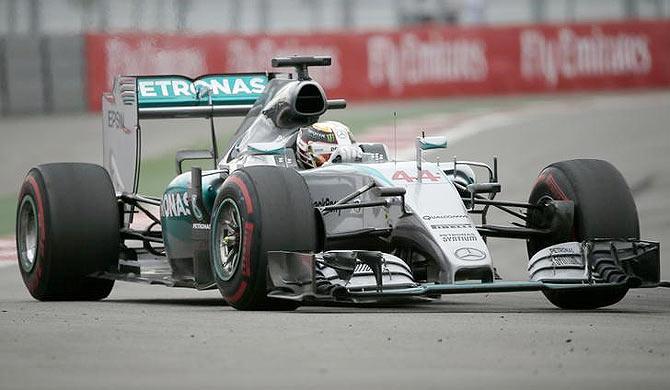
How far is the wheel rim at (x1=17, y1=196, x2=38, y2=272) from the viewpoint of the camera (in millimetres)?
13078

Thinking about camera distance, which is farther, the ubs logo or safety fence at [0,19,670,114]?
safety fence at [0,19,670,114]

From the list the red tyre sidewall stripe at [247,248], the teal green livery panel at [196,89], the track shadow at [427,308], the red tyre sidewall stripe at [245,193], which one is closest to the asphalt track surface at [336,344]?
the track shadow at [427,308]

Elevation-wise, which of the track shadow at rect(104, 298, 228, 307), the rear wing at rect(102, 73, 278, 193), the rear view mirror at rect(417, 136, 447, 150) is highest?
the rear wing at rect(102, 73, 278, 193)

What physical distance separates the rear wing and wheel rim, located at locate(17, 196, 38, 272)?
0.91m

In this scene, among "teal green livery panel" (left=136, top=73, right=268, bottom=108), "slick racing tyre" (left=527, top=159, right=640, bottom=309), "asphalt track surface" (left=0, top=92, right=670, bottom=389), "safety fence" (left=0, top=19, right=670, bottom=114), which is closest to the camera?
"asphalt track surface" (left=0, top=92, right=670, bottom=389)

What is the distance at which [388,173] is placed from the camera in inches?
435

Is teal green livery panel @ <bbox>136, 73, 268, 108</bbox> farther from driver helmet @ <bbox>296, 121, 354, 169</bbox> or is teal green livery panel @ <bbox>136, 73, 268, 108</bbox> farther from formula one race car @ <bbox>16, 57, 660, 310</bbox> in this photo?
driver helmet @ <bbox>296, 121, 354, 169</bbox>

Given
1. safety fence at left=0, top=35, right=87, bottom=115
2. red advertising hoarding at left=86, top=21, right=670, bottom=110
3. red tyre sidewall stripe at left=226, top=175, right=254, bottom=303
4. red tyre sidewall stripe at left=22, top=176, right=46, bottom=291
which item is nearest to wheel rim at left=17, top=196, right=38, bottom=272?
red tyre sidewall stripe at left=22, top=176, right=46, bottom=291

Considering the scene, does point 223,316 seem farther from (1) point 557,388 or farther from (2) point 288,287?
(1) point 557,388

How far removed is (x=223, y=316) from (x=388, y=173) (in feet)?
5.17

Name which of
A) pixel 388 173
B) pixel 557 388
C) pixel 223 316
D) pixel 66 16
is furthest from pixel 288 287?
pixel 66 16

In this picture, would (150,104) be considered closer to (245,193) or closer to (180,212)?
(180,212)

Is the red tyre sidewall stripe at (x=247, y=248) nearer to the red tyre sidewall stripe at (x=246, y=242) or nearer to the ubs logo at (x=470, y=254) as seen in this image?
the red tyre sidewall stripe at (x=246, y=242)

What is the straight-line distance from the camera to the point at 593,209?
1118 centimetres
